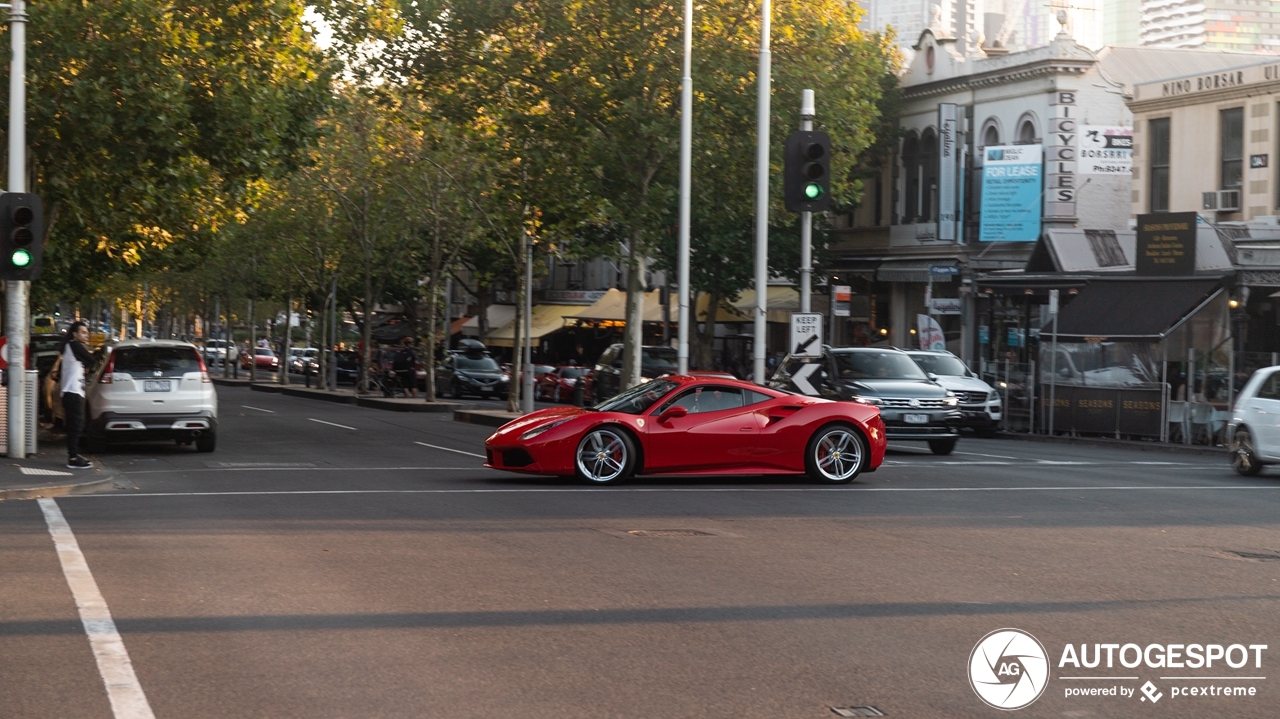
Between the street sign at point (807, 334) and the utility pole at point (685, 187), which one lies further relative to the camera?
the utility pole at point (685, 187)

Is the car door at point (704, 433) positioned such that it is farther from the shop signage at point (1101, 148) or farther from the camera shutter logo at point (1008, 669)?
the shop signage at point (1101, 148)

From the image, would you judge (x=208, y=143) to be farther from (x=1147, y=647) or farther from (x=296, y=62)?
(x=1147, y=647)

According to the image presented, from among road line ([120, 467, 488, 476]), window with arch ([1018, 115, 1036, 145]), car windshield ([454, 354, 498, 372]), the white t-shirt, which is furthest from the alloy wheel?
car windshield ([454, 354, 498, 372])

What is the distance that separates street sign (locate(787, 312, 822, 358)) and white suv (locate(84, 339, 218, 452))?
837 centimetres

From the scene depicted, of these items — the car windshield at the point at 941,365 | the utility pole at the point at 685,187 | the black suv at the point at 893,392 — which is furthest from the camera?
the car windshield at the point at 941,365

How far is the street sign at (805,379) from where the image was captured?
22047mm

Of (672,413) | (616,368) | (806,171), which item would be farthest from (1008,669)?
(616,368)

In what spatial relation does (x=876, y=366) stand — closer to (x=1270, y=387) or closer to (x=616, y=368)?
(x=1270, y=387)

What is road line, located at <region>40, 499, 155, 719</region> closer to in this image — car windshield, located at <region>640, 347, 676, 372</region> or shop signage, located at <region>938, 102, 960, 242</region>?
car windshield, located at <region>640, 347, 676, 372</region>

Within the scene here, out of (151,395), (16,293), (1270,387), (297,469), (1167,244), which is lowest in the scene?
(297,469)

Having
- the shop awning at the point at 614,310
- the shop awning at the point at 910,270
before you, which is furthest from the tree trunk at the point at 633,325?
the shop awning at the point at 614,310

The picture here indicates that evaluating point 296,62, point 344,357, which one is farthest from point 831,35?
point 344,357

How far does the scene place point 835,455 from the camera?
17047mm

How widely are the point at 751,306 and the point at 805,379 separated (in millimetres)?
29403
